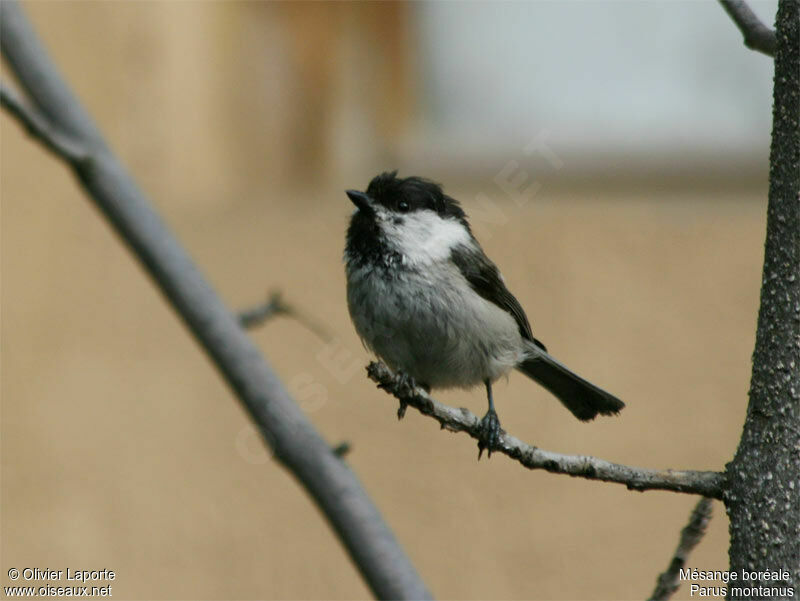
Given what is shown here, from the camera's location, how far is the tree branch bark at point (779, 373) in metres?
1.53

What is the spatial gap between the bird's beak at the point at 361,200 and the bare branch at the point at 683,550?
1226 mm

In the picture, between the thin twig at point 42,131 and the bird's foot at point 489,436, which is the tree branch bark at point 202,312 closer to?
the thin twig at point 42,131

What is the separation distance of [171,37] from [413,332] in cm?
254

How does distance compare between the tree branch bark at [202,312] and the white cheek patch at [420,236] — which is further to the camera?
the white cheek patch at [420,236]

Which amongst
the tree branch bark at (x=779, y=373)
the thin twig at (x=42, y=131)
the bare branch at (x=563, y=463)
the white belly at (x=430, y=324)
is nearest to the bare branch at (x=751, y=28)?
the tree branch bark at (x=779, y=373)

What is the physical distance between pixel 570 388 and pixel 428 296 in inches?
21.6

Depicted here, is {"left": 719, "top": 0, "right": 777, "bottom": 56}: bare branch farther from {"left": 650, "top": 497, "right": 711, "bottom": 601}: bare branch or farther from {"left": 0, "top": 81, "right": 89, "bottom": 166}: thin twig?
{"left": 0, "top": 81, "right": 89, "bottom": 166}: thin twig

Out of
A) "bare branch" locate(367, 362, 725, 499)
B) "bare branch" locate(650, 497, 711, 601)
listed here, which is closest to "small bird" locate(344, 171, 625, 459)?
"bare branch" locate(367, 362, 725, 499)

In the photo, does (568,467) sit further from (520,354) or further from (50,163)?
(50,163)

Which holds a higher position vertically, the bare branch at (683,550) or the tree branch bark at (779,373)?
the tree branch bark at (779,373)

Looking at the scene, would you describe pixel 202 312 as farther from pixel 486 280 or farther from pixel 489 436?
pixel 486 280

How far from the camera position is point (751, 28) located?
1853mm

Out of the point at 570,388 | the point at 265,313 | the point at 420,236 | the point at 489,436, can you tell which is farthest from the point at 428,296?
the point at 489,436

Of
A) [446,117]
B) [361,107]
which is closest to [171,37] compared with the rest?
[361,107]
